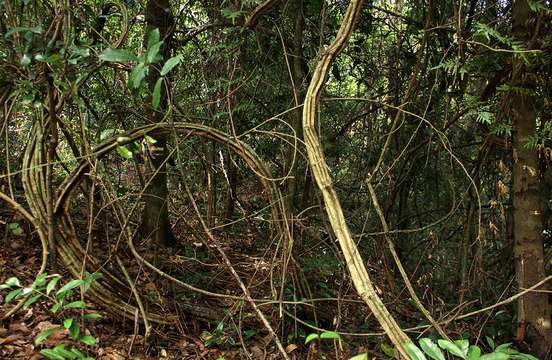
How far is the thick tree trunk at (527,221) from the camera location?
254 centimetres

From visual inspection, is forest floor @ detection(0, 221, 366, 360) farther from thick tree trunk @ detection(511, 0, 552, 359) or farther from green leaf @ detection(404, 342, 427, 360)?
A: green leaf @ detection(404, 342, 427, 360)

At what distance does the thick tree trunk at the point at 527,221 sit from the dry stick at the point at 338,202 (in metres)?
1.10

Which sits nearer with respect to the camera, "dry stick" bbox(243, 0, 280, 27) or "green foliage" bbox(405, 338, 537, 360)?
"green foliage" bbox(405, 338, 537, 360)

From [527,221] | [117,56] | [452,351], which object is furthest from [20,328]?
[527,221]

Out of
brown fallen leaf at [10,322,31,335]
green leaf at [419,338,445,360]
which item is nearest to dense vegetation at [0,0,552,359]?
green leaf at [419,338,445,360]

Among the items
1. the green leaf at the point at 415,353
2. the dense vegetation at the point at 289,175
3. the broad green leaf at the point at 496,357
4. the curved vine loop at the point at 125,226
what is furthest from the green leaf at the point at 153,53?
the broad green leaf at the point at 496,357

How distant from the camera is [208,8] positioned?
364 centimetres

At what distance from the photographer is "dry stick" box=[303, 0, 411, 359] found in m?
1.58

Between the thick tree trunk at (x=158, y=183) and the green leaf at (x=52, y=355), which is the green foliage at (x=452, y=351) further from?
the thick tree trunk at (x=158, y=183)

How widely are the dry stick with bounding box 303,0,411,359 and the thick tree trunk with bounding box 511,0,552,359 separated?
1105 mm

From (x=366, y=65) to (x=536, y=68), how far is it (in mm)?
1755

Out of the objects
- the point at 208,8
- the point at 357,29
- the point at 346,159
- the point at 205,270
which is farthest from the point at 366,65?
the point at 205,270

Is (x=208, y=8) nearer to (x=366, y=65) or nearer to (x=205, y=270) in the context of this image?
(x=366, y=65)

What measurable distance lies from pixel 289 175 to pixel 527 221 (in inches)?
53.2
